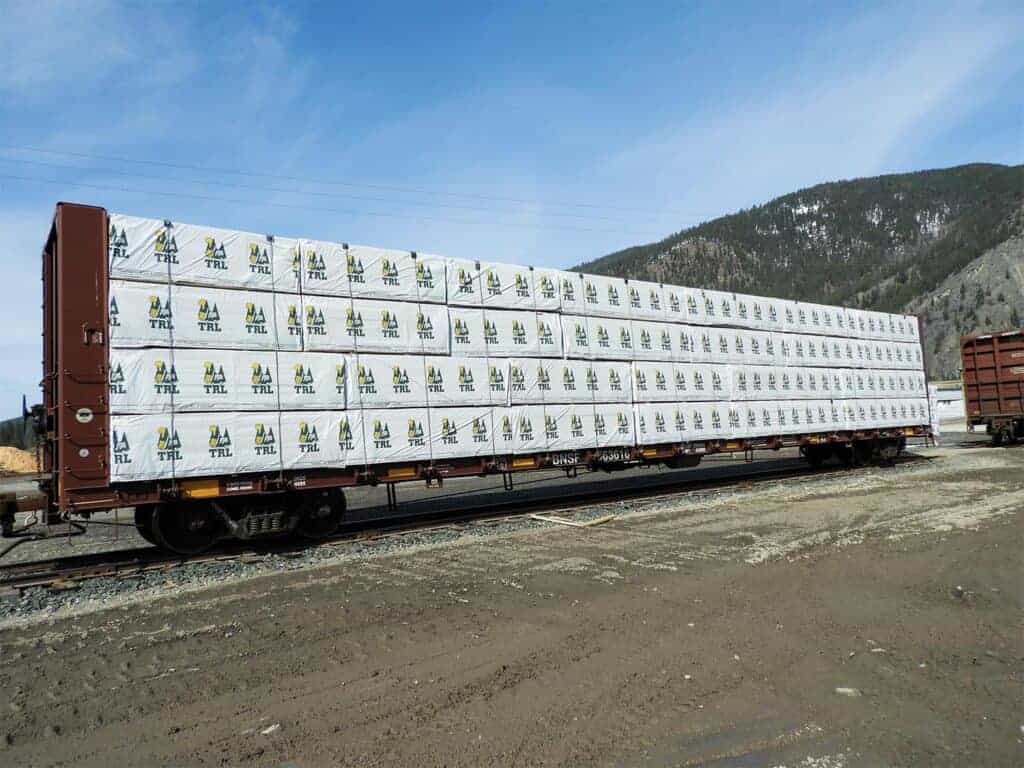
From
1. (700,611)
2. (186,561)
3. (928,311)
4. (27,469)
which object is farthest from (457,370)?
(928,311)

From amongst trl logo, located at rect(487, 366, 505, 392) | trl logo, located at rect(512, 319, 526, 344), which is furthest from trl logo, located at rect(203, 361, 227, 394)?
trl logo, located at rect(512, 319, 526, 344)

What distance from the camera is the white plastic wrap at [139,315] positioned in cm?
877

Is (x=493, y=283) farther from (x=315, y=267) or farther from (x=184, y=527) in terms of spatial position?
(x=184, y=527)

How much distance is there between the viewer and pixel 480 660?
521cm

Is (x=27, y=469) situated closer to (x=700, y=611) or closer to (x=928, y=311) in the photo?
(x=700, y=611)

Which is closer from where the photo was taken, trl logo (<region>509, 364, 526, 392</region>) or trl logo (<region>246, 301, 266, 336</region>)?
trl logo (<region>246, 301, 266, 336</region>)

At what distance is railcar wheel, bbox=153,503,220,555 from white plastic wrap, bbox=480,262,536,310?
575 centimetres

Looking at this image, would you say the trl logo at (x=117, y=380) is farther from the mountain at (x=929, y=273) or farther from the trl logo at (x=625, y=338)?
the mountain at (x=929, y=273)

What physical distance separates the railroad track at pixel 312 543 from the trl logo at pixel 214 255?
13.4 ft

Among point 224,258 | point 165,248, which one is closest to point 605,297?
point 224,258

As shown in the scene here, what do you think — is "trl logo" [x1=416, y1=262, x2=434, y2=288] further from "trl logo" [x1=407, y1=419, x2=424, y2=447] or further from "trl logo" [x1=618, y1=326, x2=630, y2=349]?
"trl logo" [x1=618, y1=326, x2=630, y2=349]

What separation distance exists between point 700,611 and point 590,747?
2723 mm

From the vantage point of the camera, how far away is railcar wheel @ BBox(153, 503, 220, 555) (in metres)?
9.35

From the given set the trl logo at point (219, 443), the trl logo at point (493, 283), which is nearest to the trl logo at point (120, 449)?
the trl logo at point (219, 443)
